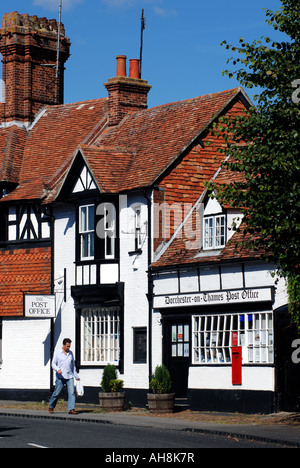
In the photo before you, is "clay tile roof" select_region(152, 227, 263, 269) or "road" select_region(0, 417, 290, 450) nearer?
"road" select_region(0, 417, 290, 450)

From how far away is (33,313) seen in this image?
32.7m

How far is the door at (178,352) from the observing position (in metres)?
28.7

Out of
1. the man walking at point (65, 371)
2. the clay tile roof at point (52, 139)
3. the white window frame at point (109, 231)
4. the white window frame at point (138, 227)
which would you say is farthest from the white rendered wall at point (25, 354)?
the man walking at point (65, 371)

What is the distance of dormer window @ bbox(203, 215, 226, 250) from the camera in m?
28.3

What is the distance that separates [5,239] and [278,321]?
43.3ft

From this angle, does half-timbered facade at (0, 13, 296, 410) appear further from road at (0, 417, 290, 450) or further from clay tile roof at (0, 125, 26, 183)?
road at (0, 417, 290, 450)

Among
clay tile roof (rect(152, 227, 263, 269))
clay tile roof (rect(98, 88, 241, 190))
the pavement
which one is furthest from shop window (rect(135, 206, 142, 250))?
the pavement

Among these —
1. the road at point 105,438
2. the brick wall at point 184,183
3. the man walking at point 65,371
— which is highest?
the brick wall at point 184,183

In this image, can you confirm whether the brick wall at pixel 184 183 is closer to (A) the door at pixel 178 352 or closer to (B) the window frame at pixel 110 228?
(B) the window frame at pixel 110 228

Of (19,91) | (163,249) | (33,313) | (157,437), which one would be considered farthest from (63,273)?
(157,437)

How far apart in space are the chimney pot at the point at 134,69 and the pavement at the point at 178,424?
12521 mm

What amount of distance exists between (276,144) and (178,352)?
10261 millimetres

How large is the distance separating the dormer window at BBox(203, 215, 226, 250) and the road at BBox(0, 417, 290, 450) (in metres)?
6.89

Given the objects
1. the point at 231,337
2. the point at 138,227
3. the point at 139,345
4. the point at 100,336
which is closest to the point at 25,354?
the point at 100,336
